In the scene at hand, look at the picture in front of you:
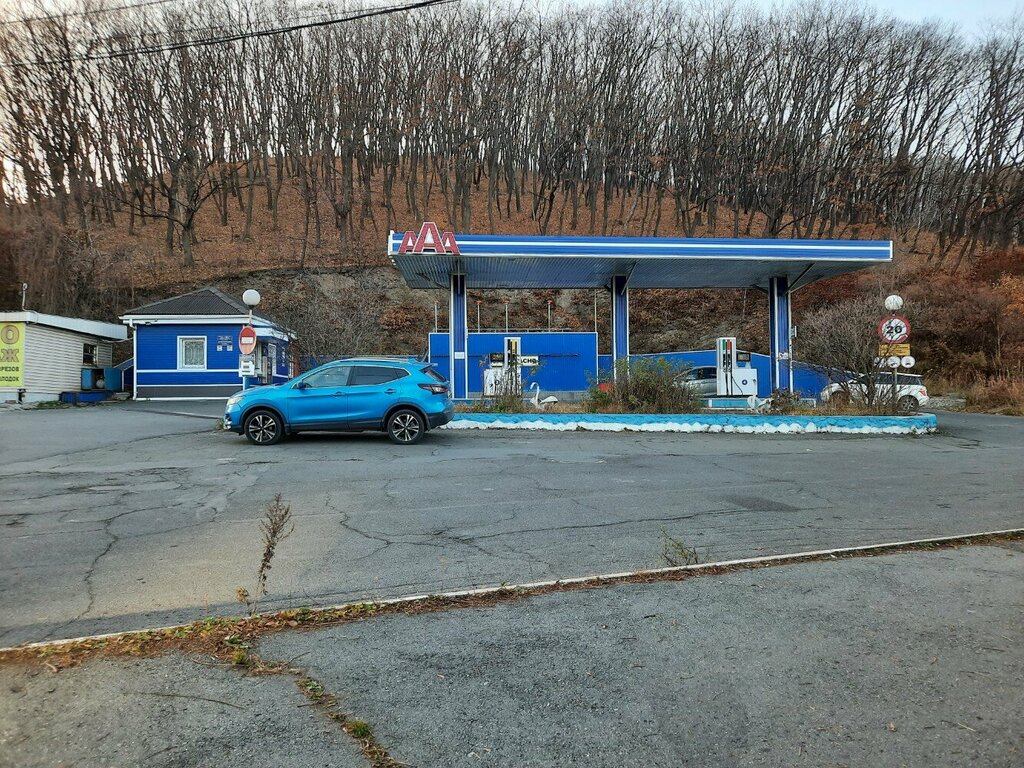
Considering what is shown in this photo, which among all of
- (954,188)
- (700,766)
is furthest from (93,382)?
(954,188)

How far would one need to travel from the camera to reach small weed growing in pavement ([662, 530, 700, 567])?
555 cm

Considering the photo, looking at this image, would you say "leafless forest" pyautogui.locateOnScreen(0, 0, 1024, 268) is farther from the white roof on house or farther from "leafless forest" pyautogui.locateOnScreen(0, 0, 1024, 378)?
the white roof on house

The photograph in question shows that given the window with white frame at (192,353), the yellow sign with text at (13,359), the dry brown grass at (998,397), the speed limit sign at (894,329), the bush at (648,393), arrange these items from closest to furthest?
the speed limit sign at (894,329)
the bush at (648,393)
the yellow sign with text at (13,359)
the dry brown grass at (998,397)
the window with white frame at (192,353)

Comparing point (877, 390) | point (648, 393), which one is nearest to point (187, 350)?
point (648, 393)

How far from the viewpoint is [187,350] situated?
2822cm

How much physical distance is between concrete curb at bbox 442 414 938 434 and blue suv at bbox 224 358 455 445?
9.84 ft

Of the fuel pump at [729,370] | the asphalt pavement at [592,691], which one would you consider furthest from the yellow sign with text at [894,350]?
the asphalt pavement at [592,691]

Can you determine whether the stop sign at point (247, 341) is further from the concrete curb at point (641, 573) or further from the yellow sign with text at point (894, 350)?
the yellow sign with text at point (894, 350)

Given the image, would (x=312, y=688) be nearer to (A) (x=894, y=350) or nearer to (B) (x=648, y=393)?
(B) (x=648, y=393)

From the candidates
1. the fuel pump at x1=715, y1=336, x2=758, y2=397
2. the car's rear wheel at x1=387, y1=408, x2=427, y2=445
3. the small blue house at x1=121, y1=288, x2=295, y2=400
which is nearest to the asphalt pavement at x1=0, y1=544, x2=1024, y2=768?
the car's rear wheel at x1=387, y1=408, x2=427, y2=445

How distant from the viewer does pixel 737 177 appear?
1753 inches

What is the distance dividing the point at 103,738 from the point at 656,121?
46.7 m

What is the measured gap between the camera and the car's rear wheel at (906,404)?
1801cm

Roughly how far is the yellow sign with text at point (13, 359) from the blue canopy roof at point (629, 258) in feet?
42.8
